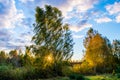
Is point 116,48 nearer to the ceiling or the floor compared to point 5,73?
nearer to the ceiling

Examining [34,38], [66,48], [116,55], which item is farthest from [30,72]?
[116,55]

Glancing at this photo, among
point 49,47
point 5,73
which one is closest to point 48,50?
point 49,47

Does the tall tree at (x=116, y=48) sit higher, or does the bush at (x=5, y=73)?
the tall tree at (x=116, y=48)

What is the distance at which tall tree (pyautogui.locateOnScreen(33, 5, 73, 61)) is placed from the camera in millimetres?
42156

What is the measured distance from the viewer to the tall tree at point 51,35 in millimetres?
42156

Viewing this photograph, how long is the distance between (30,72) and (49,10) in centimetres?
1397

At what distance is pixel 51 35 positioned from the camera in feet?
142

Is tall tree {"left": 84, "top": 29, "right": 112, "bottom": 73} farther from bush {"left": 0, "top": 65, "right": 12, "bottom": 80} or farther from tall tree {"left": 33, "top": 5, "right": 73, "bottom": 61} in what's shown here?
bush {"left": 0, "top": 65, "right": 12, "bottom": 80}

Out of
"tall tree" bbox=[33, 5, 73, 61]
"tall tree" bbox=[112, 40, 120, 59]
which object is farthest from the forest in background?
"tall tree" bbox=[112, 40, 120, 59]

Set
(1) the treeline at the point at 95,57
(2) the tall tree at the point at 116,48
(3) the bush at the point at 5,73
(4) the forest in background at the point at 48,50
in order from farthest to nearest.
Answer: (2) the tall tree at the point at 116,48 → (1) the treeline at the point at 95,57 → (4) the forest in background at the point at 48,50 → (3) the bush at the point at 5,73

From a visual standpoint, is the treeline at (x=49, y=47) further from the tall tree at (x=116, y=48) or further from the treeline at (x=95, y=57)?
the tall tree at (x=116, y=48)

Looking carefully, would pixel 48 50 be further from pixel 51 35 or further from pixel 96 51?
pixel 96 51

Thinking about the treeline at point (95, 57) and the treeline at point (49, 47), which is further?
the treeline at point (95, 57)

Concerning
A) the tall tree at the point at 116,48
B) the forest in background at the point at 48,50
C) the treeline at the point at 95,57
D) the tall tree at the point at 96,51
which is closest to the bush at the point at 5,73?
the forest in background at the point at 48,50
